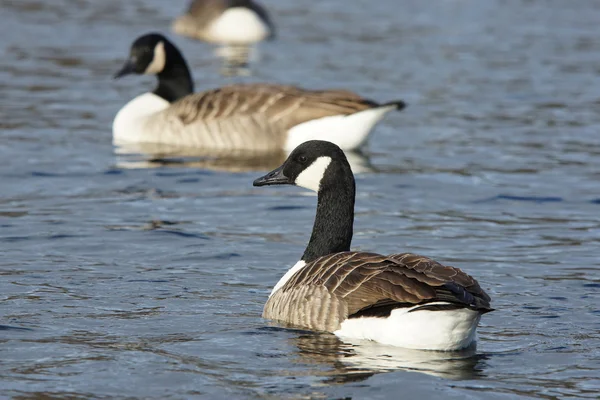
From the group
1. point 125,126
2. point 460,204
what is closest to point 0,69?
point 125,126

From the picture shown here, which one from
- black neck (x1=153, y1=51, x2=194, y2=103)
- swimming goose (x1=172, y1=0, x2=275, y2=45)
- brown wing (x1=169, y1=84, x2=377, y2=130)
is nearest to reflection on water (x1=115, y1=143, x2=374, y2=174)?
brown wing (x1=169, y1=84, x2=377, y2=130)

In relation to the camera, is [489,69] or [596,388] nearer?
[596,388]

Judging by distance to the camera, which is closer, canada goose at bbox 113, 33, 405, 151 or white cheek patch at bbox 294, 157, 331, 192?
white cheek patch at bbox 294, 157, 331, 192

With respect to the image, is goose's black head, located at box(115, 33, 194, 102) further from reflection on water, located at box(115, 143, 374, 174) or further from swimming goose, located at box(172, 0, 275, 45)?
swimming goose, located at box(172, 0, 275, 45)

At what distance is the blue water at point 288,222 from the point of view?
7.22m

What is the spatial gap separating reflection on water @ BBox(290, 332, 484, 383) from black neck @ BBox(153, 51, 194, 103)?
9.24 m

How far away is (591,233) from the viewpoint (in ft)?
36.9

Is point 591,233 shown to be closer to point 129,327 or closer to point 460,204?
point 460,204

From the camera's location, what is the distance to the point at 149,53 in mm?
16297

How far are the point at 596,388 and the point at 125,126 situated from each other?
396 inches

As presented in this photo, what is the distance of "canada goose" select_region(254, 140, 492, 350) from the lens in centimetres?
729

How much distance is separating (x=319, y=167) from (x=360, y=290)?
144 centimetres

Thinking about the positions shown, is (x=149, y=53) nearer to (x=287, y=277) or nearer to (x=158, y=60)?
(x=158, y=60)

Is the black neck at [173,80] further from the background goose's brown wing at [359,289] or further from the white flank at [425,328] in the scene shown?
the white flank at [425,328]
